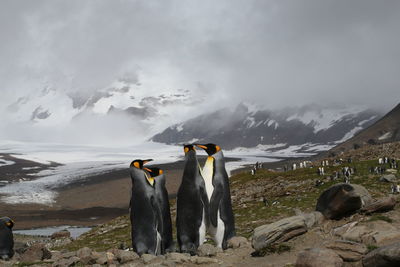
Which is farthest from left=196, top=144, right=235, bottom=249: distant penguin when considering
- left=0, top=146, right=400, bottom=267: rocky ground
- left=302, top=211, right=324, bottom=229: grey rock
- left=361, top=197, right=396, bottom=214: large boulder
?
left=361, top=197, right=396, bottom=214: large boulder

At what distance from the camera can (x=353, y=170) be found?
32.4 m

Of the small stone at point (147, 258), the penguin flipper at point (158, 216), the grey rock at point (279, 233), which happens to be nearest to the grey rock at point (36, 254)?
the penguin flipper at point (158, 216)

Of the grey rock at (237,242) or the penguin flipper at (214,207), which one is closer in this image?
the grey rock at (237,242)

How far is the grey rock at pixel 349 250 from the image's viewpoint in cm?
812

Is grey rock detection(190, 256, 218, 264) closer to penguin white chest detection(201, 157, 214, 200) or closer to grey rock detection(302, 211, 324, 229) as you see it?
penguin white chest detection(201, 157, 214, 200)

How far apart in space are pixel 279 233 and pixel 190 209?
9.13ft

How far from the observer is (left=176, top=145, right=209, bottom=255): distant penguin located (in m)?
12.2

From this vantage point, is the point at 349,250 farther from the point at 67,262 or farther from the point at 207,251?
the point at 67,262

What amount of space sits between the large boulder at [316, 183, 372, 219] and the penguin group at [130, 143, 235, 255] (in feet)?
9.62

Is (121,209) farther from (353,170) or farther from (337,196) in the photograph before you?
(337,196)

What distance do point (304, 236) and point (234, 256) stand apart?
1876 millimetres

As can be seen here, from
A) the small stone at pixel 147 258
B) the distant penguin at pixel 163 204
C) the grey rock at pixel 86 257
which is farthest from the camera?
the distant penguin at pixel 163 204

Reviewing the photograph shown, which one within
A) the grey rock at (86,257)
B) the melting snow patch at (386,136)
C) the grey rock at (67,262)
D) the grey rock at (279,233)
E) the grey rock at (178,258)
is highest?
the melting snow patch at (386,136)

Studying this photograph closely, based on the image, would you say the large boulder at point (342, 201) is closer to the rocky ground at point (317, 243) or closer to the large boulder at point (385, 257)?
the rocky ground at point (317, 243)
